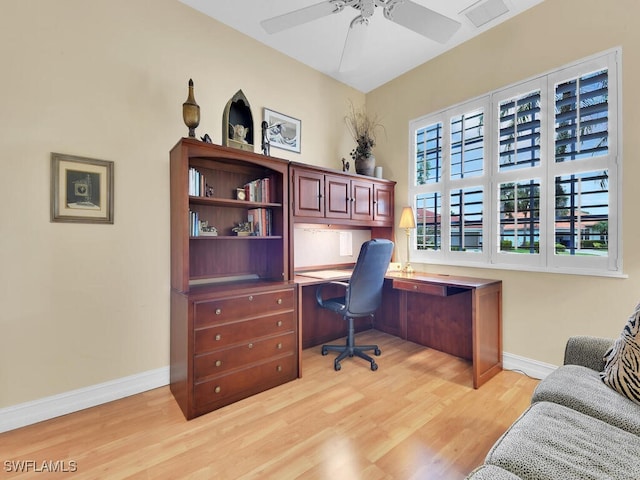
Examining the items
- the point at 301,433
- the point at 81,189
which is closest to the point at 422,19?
the point at 81,189

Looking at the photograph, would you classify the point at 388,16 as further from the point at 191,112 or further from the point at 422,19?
the point at 191,112

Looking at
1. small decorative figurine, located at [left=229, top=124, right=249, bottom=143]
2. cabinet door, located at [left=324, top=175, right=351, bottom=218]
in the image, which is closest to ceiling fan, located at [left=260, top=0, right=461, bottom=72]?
small decorative figurine, located at [left=229, top=124, right=249, bottom=143]

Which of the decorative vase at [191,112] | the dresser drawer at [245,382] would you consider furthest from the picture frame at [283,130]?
the dresser drawer at [245,382]

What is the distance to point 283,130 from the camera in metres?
3.18

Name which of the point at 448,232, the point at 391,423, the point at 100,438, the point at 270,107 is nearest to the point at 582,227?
the point at 448,232

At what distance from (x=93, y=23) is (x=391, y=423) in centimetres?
349

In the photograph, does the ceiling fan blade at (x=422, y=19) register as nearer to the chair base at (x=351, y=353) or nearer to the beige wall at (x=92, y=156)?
the beige wall at (x=92, y=156)

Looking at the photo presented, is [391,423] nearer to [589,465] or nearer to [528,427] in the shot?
[528,427]

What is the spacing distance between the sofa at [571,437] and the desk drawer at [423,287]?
1.12m

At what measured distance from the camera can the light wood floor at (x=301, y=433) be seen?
1538mm

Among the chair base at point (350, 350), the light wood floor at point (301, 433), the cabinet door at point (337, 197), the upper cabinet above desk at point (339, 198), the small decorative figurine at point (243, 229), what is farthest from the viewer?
the cabinet door at point (337, 197)

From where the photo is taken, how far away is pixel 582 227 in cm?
229

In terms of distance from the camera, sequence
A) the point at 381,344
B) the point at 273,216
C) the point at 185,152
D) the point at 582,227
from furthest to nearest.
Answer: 1. the point at 381,344
2. the point at 273,216
3. the point at 582,227
4. the point at 185,152

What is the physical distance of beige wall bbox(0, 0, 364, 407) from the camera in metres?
1.89
